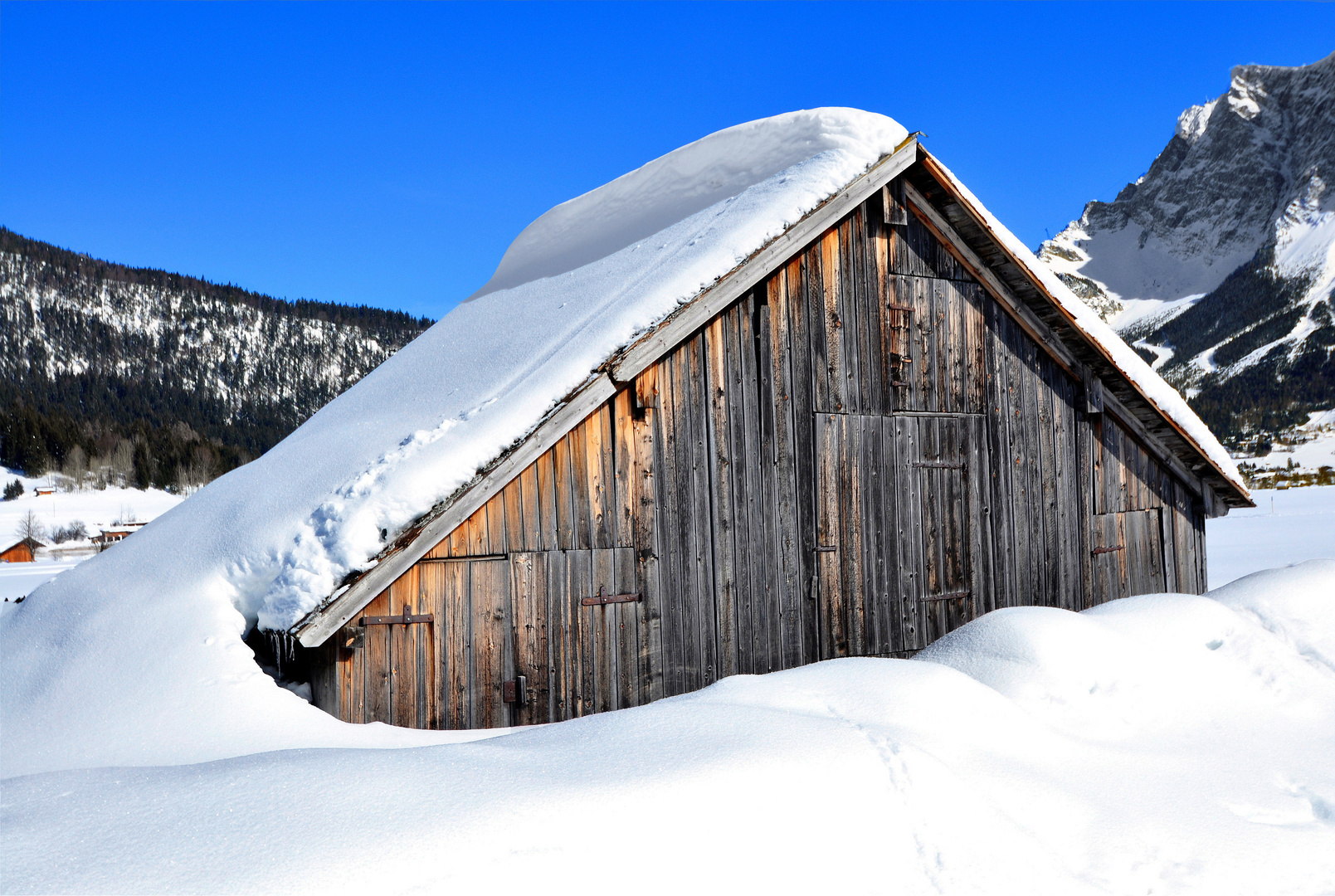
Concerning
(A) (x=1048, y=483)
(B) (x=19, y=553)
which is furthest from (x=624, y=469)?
(B) (x=19, y=553)

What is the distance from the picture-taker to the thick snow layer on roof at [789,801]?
2812mm

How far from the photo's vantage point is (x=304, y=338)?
137m

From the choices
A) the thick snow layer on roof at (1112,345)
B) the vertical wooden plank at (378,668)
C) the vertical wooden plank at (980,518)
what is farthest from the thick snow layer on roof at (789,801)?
the thick snow layer on roof at (1112,345)

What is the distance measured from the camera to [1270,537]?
30469mm

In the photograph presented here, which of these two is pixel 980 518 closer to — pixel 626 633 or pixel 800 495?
pixel 800 495

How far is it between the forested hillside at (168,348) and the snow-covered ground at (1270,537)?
9623 cm

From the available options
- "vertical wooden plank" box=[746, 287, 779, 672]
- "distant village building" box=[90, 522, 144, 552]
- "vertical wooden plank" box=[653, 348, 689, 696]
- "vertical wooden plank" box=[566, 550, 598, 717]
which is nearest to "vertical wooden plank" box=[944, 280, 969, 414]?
"vertical wooden plank" box=[746, 287, 779, 672]

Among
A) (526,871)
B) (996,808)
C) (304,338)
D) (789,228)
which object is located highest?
(304,338)

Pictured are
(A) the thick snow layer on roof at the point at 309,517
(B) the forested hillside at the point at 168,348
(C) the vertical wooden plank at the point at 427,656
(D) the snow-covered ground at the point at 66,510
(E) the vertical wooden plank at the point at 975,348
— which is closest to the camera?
(A) the thick snow layer on roof at the point at 309,517

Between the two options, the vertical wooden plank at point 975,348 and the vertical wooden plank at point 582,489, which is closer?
the vertical wooden plank at point 582,489

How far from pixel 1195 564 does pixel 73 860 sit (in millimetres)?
10865

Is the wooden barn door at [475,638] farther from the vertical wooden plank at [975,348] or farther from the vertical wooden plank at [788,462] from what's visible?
the vertical wooden plank at [975,348]

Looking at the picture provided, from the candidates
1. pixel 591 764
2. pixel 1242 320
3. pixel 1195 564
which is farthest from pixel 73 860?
pixel 1242 320

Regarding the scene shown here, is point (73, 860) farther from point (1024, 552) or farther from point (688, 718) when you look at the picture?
point (1024, 552)
